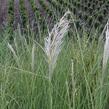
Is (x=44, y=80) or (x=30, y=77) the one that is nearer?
(x=44, y=80)

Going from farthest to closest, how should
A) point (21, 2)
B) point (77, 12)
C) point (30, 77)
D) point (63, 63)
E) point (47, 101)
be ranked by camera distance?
point (21, 2) → point (77, 12) → point (63, 63) → point (30, 77) → point (47, 101)

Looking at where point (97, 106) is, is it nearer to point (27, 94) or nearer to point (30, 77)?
point (27, 94)

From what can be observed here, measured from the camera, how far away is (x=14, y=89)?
2.35 meters

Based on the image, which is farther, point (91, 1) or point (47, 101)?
point (91, 1)

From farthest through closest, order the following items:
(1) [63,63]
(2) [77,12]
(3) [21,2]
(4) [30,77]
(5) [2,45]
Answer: (3) [21,2] → (2) [77,12] → (5) [2,45] → (1) [63,63] → (4) [30,77]

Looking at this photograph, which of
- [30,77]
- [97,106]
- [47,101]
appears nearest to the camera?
[97,106]

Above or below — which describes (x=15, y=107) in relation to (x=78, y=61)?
below

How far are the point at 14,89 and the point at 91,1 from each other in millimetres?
4045

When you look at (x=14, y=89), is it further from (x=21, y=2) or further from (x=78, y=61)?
(x=21, y=2)

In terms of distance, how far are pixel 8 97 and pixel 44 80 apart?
219 mm

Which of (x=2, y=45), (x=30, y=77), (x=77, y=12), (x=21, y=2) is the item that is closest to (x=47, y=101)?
(x=30, y=77)

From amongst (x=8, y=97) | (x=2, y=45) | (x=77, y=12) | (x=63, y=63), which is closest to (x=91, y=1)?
(x=77, y=12)

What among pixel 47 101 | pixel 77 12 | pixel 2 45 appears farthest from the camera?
pixel 77 12

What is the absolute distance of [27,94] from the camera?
84.8 inches
